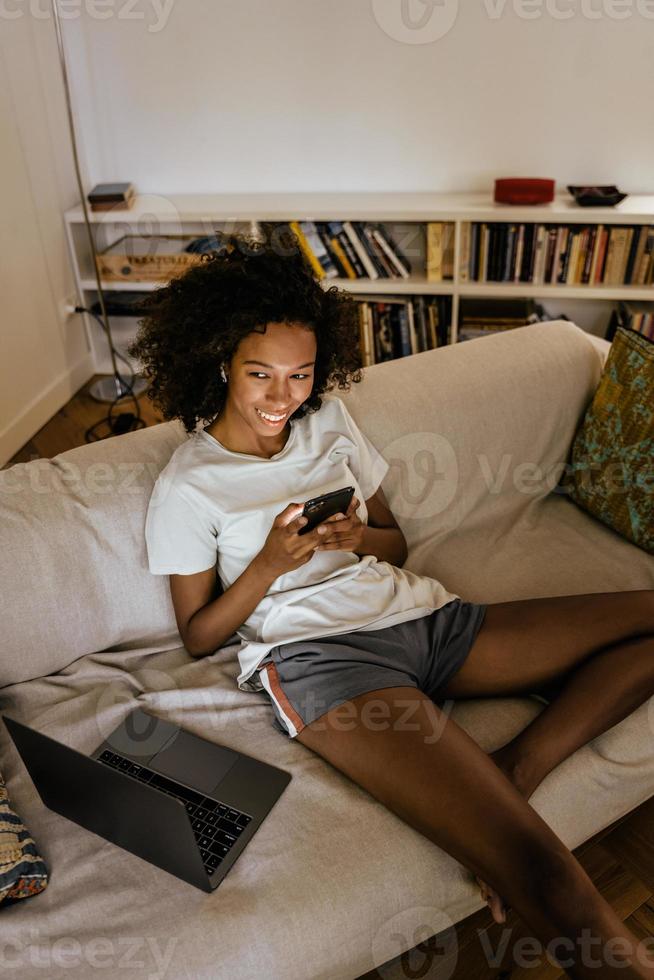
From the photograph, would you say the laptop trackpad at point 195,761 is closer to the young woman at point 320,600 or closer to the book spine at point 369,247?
the young woman at point 320,600

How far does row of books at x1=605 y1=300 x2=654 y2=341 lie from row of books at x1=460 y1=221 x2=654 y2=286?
0.36ft

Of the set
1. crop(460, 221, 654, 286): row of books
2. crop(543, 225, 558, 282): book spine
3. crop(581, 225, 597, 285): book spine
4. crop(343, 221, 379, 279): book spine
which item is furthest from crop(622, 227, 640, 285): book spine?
crop(343, 221, 379, 279): book spine

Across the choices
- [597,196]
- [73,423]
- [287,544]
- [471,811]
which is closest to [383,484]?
[287,544]

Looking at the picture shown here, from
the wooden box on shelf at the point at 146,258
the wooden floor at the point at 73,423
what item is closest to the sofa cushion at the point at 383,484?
the wooden floor at the point at 73,423

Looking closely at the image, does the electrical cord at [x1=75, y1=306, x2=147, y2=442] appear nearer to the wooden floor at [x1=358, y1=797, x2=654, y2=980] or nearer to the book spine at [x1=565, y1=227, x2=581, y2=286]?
the book spine at [x1=565, y1=227, x2=581, y2=286]

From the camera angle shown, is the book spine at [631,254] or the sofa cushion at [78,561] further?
the book spine at [631,254]

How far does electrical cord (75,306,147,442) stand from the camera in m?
2.85

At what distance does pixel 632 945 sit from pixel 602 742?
37 cm

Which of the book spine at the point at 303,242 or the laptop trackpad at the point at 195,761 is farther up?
the book spine at the point at 303,242

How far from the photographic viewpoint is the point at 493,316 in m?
2.84

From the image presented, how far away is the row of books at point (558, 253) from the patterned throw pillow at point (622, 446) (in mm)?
1098

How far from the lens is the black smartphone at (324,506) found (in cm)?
118

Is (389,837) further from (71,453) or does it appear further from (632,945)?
(71,453)

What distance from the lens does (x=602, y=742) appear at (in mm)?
1278
